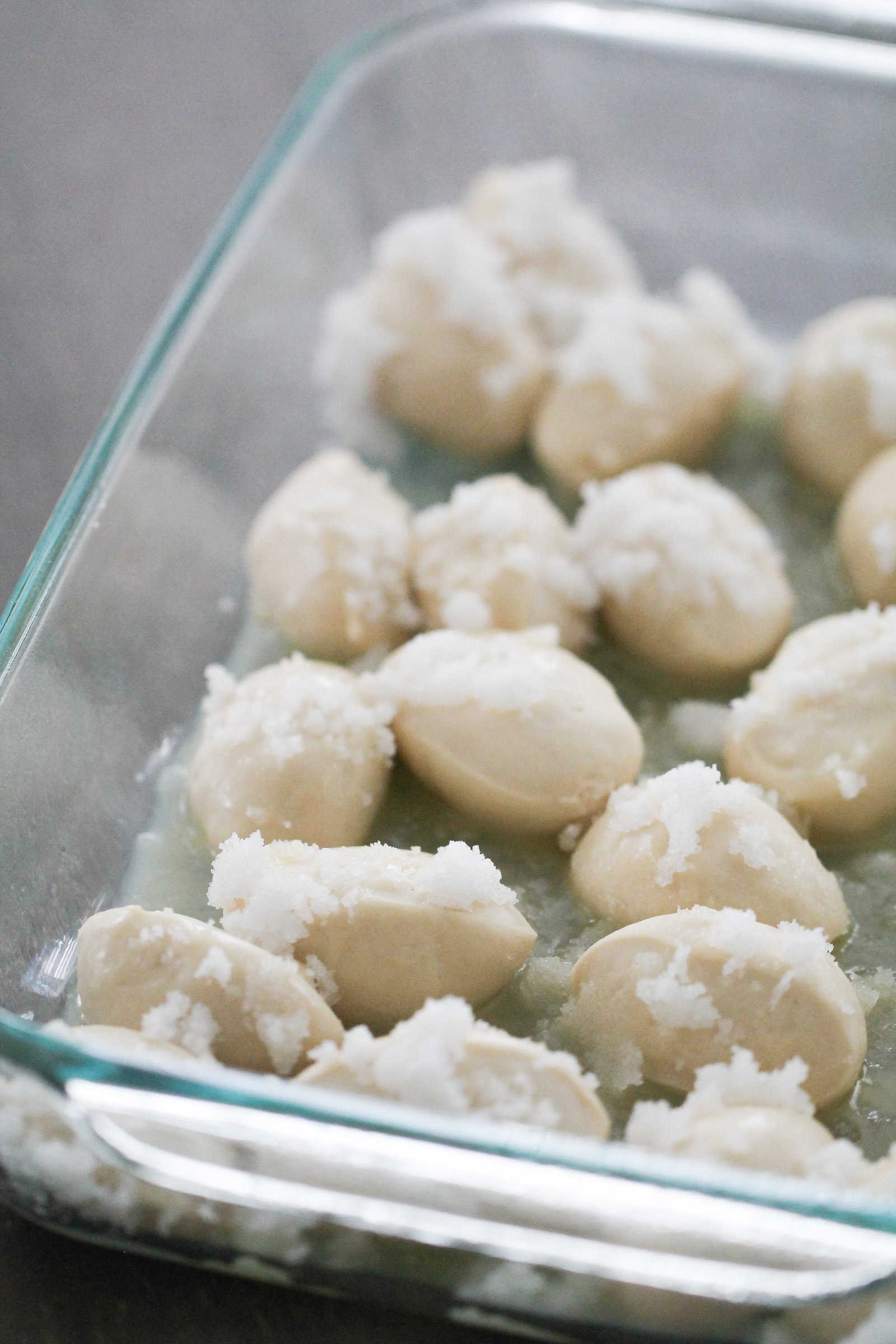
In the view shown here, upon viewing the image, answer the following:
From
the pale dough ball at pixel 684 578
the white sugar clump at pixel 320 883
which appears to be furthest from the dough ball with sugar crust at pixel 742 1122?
the pale dough ball at pixel 684 578

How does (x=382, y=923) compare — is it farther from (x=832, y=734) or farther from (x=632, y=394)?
(x=632, y=394)

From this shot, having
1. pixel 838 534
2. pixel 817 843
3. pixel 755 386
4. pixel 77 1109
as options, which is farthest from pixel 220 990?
pixel 755 386

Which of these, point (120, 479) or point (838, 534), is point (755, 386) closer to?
point (838, 534)

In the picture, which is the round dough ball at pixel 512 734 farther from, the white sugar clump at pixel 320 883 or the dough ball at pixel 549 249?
the dough ball at pixel 549 249

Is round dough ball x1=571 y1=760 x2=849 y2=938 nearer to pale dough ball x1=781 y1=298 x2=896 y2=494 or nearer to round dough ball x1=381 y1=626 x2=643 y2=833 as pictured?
round dough ball x1=381 y1=626 x2=643 y2=833

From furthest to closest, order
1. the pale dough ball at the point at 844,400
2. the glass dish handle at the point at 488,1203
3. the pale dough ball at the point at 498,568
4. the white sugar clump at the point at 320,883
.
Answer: the pale dough ball at the point at 844,400 → the pale dough ball at the point at 498,568 → the white sugar clump at the point at 320,883 → the glass dish handle at the point at 488,1203

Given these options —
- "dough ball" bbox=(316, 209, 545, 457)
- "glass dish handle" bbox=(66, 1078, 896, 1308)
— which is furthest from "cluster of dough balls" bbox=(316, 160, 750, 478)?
"glass dish handle" bbox=(66, 1078, 896, 1308)
